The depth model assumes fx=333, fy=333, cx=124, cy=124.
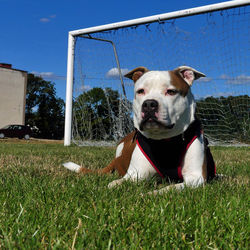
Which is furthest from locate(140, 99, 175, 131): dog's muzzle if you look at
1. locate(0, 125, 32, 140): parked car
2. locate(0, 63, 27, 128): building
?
locate(0, 63, 27, 128): building

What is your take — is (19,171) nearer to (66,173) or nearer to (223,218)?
(66,173)

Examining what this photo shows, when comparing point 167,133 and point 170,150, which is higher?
point 167,133

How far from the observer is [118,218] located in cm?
176

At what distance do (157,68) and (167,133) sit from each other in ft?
22.5

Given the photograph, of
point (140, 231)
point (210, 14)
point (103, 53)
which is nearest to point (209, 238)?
point (140, 231)

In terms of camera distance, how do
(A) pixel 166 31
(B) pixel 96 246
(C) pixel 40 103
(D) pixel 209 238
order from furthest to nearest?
(C) pixel 40 103 → (A) pixel 166 31 → (D) pixel 209 238 → (B) pixel 96 246

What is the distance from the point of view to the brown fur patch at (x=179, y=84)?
2.81 metres

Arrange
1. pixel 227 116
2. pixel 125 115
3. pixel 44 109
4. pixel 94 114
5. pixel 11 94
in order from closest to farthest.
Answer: pixel 227 116
pixel 125 115
pixel 94 114
pixel 11 94
pixel 44 109

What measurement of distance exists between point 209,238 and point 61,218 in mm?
760

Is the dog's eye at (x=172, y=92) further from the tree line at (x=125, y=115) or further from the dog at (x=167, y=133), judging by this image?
the tree line at (x=125, y=115)

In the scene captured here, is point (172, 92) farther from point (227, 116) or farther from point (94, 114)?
point (94, 114)

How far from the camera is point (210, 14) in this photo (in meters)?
8.21

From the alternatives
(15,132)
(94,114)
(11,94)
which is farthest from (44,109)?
(94,114)

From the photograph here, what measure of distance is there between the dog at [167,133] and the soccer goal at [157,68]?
5867 mm
